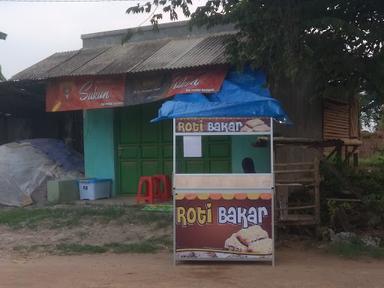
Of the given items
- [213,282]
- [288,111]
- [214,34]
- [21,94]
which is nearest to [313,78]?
[288,111]

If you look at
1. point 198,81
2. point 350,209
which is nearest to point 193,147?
point 198,81

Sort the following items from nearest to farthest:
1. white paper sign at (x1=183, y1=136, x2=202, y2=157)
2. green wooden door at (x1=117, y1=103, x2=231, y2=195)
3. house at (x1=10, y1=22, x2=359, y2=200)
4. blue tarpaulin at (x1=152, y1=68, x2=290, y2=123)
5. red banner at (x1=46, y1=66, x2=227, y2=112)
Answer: white paper sign at (x1=183, y1=136, x2=202, y2=157), blue tarpaulin at (x1=152, y1=68, x2=290, y2=123), red banner at (x1=46, y1=66, x2=227, y2=112), house at (x1=10, y1=22, x2=359, y2=200), green wooden door at (x1=117, y1=103, x2=231, y2=195)

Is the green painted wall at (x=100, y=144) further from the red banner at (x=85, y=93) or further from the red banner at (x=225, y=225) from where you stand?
the red banner at (x=225, y=225)

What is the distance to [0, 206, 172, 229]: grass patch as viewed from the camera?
415 inches

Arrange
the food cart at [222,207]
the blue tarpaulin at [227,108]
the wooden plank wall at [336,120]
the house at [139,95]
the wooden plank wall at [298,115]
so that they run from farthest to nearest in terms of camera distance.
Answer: the wooden plank wall at [336,120] → the wooden plank wall at [298,115] → the house at [139,95] → the blue tarpaulin at [227,108] → the food cart at [222,207]

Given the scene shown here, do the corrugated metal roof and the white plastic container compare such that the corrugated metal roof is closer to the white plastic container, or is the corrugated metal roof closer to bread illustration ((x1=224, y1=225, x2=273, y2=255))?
the white plastic container

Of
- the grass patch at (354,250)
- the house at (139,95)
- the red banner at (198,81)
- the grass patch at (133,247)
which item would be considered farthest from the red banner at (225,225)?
the house at (139,95)

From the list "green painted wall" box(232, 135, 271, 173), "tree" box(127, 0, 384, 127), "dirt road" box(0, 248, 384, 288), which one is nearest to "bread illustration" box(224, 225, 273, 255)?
"dirt road" box(0, 248, 384, 288)

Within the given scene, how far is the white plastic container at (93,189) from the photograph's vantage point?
12.8 m

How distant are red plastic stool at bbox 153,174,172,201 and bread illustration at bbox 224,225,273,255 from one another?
4.68 metres

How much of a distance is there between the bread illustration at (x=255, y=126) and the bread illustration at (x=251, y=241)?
1.26 metres

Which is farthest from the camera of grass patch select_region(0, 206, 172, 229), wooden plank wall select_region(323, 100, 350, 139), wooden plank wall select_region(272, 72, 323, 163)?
wooden plank wall select_region(323, 100, 350, 139)

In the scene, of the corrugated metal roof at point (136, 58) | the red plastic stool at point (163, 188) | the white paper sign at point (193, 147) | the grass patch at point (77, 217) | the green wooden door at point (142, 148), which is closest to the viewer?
the white paper sign at point (193, 147)

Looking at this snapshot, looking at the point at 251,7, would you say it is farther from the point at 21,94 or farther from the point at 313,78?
the point at 21,94
